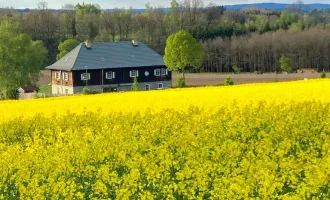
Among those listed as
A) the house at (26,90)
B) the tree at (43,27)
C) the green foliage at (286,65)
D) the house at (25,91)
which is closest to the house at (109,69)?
the house at (26,90)

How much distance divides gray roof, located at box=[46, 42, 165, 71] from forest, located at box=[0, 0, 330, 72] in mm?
26814

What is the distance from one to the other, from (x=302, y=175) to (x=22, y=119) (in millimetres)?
12643

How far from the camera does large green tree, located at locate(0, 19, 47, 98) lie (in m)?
70.2

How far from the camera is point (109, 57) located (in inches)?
2771

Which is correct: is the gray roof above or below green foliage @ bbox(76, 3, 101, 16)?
below

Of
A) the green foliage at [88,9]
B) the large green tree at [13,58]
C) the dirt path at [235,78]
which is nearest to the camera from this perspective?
the large green tree at [13,58]

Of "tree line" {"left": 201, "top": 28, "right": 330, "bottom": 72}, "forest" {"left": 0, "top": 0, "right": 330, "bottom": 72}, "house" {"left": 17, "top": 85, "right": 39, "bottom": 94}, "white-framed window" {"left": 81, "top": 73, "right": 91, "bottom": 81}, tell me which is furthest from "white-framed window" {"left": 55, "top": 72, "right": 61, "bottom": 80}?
"tree line" {"left": 201, "top": 28, "right": 330, "bottom": 72}

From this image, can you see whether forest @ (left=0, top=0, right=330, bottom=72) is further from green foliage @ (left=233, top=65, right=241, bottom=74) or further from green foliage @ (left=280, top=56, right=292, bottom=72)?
green foliage @ (left=280, top=56, right=292, bottom=72)

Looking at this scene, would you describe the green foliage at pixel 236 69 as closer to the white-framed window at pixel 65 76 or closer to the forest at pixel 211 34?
the forest at pixel 211 34

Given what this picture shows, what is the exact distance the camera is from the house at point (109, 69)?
68500mm

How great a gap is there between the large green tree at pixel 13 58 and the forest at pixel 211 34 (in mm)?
21543

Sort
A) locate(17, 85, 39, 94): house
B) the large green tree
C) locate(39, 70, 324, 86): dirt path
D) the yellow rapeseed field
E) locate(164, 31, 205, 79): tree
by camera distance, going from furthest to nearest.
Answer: locate(39, 70, 324, 86): dirt path
locate(164, 31, 205, 79): tree
the large green tree
locate(17, 85, 39, 94): house
the yellow rapeseed field

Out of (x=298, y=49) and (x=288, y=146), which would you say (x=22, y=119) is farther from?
(x=298, y=49)

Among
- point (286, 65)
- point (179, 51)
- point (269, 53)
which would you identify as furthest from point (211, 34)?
point (179, 51)
